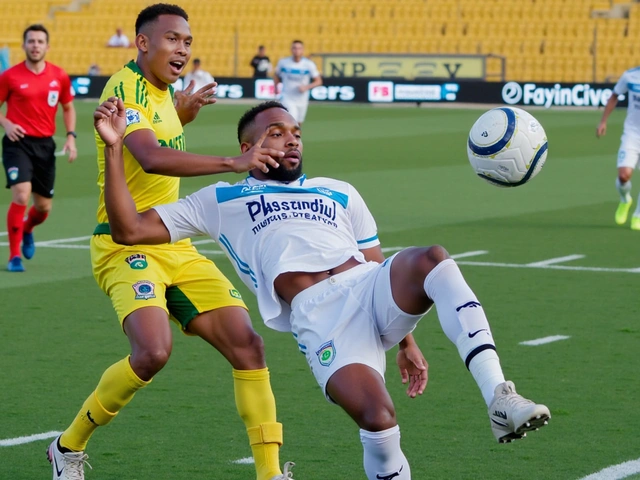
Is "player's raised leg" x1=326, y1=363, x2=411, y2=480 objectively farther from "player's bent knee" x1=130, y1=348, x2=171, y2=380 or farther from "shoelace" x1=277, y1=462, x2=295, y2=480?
"player's bent knee" x1=130, y1=348, x2=171, y2=380

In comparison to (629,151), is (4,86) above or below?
above

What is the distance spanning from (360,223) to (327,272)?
385 millimetres

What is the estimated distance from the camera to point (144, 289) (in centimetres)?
582

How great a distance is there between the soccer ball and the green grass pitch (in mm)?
1347

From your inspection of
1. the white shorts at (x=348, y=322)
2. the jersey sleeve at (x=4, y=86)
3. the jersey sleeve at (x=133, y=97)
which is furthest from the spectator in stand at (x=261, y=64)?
the white shorts at (x=348, y=322)

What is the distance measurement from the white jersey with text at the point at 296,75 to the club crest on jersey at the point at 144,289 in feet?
71.8

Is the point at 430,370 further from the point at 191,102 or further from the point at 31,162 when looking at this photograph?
the point at 31,162

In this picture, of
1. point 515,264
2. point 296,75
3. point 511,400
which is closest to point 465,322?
point 511,400

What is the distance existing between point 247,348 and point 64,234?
852 cm

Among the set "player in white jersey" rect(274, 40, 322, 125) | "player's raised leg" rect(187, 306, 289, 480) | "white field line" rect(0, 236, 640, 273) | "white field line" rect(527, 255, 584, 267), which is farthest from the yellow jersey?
"player in white jersey" rect(274, 40, 322, 125)

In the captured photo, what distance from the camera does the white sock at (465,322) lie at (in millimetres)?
4539

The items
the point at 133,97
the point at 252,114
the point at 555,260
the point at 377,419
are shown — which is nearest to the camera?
the point at 377,419

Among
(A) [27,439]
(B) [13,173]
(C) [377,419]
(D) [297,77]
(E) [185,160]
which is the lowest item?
(D) [297,77]

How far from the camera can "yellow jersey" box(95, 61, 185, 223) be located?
6070 millimetres
